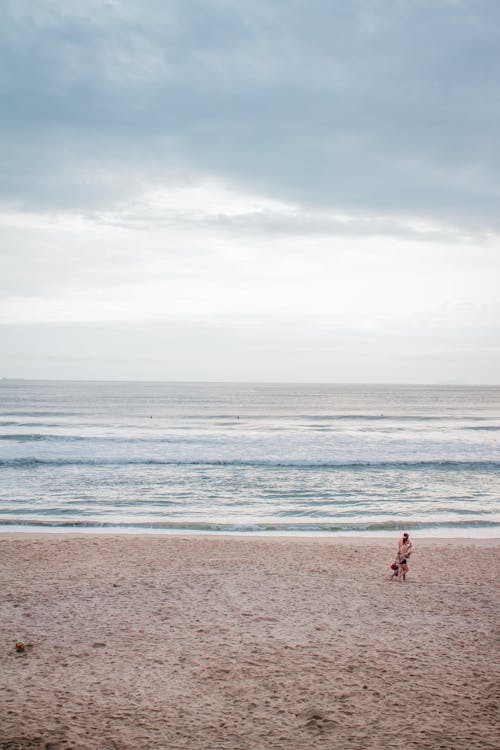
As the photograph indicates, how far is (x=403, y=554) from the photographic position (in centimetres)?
1071

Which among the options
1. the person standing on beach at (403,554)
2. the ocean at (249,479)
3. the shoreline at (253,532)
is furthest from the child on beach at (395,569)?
the ocean at (249,479)

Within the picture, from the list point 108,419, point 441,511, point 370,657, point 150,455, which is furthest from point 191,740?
point 108,419

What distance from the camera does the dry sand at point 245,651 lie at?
18.8 feet

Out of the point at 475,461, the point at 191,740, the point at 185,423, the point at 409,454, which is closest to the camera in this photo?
the point at 191,740

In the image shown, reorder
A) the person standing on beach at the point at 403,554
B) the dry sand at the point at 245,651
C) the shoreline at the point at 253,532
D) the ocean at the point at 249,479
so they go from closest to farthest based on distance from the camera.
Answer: the dry sand at the point at 245,651 < the person standing on beach at the point at 403,554 < the shoreline at the point at 253,532 < the ocean at the point at 249,479

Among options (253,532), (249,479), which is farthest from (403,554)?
(249,479)

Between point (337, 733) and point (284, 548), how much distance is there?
25.0 ft

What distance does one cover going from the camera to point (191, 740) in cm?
551

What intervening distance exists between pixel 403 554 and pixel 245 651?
4369 millimetres

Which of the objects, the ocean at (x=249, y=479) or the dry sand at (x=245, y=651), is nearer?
the dry sand at (x=245, y=651)

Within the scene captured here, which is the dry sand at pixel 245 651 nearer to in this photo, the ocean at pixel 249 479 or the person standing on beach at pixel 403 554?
the person standing on beach at pixel 403 554

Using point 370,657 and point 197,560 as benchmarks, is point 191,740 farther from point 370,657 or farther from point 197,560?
point 197,560

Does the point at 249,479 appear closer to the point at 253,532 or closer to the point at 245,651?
the point at 253,532

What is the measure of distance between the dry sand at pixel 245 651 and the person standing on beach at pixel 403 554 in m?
0.29
